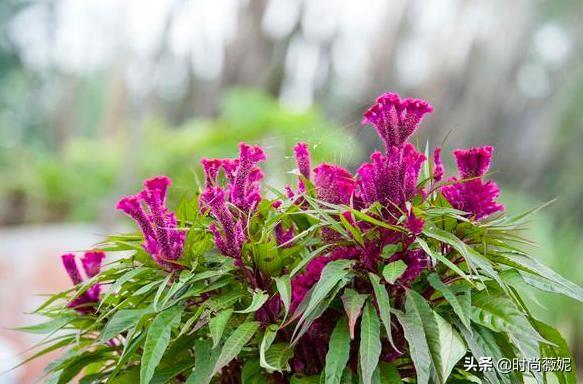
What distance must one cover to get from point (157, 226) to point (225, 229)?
0.31 feet

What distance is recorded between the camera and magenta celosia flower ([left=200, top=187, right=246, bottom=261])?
902mm

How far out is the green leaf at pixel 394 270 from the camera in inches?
32.2

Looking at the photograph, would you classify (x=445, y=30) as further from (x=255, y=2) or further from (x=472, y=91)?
(x=255, y=2)

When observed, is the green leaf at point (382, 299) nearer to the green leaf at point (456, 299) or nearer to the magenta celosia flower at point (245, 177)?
the green leaf at point (456, 299)

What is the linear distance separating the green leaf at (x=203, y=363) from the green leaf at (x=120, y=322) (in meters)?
0.09

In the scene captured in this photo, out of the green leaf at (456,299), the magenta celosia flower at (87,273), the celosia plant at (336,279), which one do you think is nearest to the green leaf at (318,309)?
the celosia plant at (336,279)

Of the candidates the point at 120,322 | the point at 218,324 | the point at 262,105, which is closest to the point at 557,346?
the point at 218,324

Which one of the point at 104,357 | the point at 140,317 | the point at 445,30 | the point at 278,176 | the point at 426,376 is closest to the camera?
the point at 426,376

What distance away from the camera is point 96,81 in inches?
704

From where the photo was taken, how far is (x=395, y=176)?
0.90 metres

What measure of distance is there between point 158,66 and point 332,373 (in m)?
7.82

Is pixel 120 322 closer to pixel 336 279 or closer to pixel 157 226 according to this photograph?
pixel 157 226

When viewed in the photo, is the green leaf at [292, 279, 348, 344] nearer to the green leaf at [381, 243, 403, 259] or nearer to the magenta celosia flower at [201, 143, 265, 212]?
the green leaf at [381, 243, 403, 259]

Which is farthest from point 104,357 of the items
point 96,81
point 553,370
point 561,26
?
point 96,81
